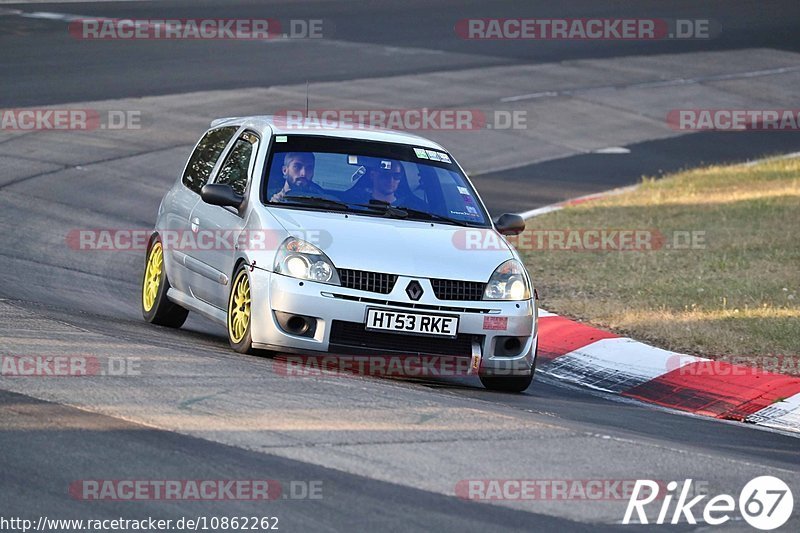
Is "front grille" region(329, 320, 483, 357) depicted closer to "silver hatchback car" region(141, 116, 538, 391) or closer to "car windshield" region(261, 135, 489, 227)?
"silver hatchback car" region(141, 116, 538, 391)

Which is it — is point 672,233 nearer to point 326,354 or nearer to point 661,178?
point 661,178

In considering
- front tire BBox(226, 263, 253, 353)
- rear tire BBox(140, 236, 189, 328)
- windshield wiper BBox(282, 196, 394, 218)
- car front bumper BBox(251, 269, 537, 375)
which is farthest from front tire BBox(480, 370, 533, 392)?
rear tire BBox(140, 236, 189, 328)

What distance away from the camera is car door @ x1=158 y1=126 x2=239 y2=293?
33.7 feet

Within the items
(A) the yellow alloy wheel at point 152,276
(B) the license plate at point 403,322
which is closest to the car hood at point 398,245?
(B) the license plate at point 403,322

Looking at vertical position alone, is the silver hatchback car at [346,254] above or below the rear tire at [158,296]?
above

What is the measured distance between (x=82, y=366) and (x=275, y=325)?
4.49 feet

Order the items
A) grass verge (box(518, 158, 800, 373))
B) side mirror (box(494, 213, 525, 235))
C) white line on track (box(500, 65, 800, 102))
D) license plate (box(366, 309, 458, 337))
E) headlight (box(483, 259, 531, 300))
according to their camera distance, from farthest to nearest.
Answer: white line on track (box(500, 65, 800, 102))
grass verge (box(518, 158, 800, 373))
side mirror (box(494, 213, 525, 235))
headlight (box(483, 259, 531, 300))
license plate (box(366, 309, 458, 337))

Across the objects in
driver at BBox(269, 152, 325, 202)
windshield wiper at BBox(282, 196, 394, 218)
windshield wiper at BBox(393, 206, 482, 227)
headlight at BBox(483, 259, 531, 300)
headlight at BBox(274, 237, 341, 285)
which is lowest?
headlight at BBox(483, 259, 531, 300)

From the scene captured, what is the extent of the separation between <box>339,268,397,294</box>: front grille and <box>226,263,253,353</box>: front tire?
0.69 m

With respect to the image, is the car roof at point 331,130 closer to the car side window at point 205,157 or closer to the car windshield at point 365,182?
the car windshield at point 365,182

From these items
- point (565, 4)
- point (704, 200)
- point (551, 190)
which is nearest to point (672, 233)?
point (704, 200)

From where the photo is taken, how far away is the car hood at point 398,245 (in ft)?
28.3

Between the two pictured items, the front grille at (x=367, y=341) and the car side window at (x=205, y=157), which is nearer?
the front grille at (x=367, y=341)

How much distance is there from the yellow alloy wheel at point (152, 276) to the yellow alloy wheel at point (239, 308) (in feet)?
5.08
